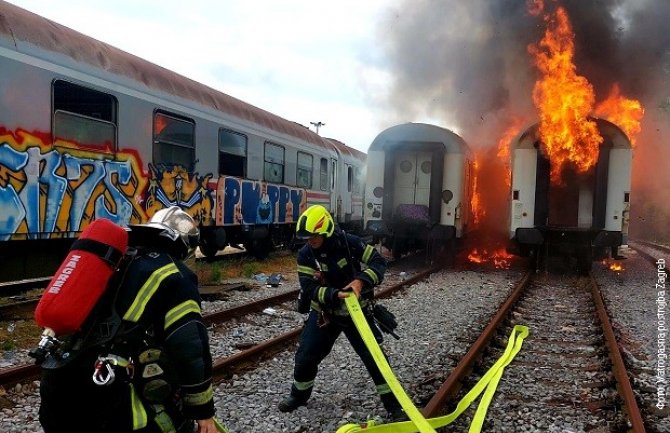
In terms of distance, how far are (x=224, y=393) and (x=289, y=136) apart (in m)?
10.7

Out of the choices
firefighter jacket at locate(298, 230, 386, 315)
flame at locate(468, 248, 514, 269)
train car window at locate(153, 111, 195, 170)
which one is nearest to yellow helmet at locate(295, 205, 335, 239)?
firefighter jacket at locate(298, 230, 386, 315)

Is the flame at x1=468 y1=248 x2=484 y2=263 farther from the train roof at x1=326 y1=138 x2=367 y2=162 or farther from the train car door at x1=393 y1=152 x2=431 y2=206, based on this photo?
the train roof at x1=326 y1=138 x2=367 y2=162

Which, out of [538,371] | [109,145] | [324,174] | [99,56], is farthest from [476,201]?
[99,56]

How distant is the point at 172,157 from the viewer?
386 inches

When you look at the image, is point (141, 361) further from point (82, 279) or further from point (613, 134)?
point (613, 134)

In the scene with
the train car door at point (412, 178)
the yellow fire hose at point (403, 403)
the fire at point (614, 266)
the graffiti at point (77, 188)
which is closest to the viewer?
the yellow fire hose at point (403, 403)

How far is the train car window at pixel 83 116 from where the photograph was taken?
23.8 feet

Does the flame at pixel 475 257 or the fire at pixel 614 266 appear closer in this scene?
the fire at pixel 614 266

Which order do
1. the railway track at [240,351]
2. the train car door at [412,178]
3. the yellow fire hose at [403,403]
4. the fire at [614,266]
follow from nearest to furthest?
the yellow fire hose at [403,403] → the railway track at [240,351] → the train car door at [412,178] → the fire at [614,266]

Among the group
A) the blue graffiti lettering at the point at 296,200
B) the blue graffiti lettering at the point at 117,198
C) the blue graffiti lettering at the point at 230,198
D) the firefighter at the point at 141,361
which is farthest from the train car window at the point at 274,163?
the firefighter at the point at 141,361

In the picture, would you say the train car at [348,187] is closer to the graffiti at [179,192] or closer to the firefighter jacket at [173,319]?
the graffiti at [179,192]

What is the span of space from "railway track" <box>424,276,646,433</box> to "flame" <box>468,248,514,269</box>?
740 cm

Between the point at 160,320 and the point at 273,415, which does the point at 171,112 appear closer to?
the point at 273,415

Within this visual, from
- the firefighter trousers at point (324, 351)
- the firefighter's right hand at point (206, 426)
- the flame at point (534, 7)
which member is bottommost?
the firefighter trousers at point (324, 351)
